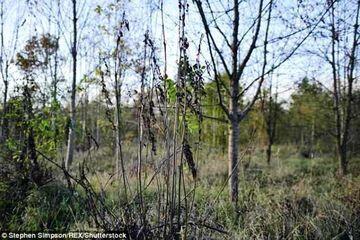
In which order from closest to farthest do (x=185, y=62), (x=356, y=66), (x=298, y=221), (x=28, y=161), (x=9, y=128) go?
(x=185, y=62)
(x=298, y=221)
(x=28, y=161)
(x=9, y=128)
(x=356, y=66)

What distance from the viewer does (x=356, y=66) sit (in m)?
7.29

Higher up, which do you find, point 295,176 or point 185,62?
point 185,62

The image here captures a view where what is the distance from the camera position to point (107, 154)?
14.0 meters

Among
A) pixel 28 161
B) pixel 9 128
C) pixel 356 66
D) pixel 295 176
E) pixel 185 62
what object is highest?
pixel 356 66

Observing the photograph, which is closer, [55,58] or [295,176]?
[295,176]

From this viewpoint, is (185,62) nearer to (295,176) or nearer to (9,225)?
(9,225)

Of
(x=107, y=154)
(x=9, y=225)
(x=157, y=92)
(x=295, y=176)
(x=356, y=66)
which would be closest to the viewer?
(x=157, y=92)

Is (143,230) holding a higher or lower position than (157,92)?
lower

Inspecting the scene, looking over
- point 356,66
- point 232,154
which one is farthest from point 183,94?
point 356,66

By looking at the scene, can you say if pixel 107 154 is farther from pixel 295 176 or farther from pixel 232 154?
pixel 232 154

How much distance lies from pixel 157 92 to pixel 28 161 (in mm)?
3070

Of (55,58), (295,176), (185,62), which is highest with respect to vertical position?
(55,58)

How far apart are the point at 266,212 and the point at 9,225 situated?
256 cm

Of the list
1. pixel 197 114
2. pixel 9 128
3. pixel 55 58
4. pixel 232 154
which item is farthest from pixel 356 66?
pixel 55 58
